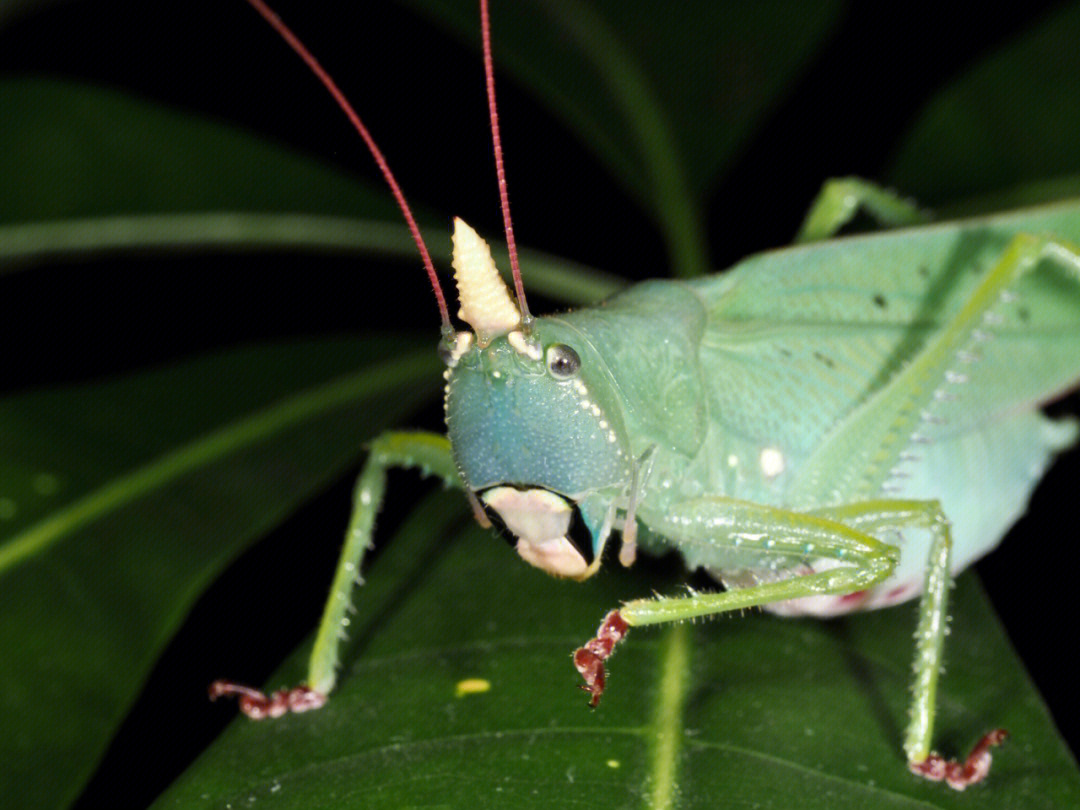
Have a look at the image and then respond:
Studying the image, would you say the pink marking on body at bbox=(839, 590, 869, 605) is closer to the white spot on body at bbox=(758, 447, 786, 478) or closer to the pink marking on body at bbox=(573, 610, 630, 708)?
the white spot on body at bbox=(758, 447, 786, 478)

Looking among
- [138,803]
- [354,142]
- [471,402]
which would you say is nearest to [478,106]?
[354,142]

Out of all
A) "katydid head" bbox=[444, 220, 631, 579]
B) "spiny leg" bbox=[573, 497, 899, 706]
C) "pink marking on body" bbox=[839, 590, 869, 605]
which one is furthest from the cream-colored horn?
"pink marking on body" bbox=[839, 590, 869, 605]

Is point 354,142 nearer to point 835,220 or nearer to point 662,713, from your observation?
point 835,220

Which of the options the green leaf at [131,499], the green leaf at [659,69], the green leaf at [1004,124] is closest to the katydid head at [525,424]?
the green leaf at [131,499]

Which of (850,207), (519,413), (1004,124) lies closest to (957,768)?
(519,413)

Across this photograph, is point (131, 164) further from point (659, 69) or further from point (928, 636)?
point (928, 636)
